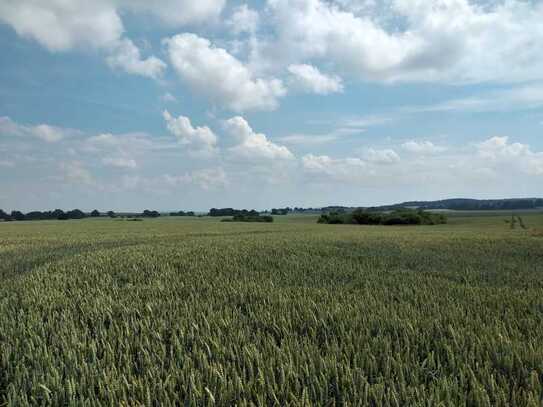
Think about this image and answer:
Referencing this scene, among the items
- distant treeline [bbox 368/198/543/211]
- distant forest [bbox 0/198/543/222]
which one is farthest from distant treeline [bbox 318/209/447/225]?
distant treeline [bbox 368/198/543/211]

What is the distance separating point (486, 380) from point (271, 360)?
1823 millimetres

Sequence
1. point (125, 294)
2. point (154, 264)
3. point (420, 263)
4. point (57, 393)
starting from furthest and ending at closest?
point (420, 263)
point (154, 264)
point (125, 294)
point (57, 393)

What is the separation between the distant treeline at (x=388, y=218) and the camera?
270 feet

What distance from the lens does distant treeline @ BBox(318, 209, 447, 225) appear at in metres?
82.2

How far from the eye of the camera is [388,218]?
84.1 m

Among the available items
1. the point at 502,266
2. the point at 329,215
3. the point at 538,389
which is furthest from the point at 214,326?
the point at 329,215

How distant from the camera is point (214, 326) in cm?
446

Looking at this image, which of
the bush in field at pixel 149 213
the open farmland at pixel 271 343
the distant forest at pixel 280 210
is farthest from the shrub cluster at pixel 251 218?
the open farmland at pixel 271 343

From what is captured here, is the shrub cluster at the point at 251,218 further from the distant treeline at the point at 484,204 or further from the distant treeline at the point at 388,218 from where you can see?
the distant treeline at the point at 484,204

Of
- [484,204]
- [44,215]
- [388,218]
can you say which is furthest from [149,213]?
[484,204]

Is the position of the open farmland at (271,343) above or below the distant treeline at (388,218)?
above

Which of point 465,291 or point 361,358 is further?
point 465,291

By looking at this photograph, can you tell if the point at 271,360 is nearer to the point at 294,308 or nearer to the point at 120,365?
the point at 120,365

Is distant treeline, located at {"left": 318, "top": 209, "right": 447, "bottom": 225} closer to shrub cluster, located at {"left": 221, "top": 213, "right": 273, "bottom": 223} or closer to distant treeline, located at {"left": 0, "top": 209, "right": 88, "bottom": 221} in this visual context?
shrub cluster, located at {"left": 221, "top": 213, "right": 273, "bottom": 223}
